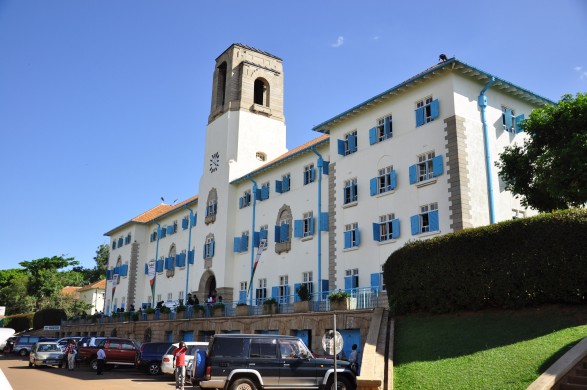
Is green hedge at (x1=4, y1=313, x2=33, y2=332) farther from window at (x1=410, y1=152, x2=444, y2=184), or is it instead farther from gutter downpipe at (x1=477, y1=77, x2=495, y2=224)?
gutter downpipe at (x1=477, y1=77, x2=495, y2=224)

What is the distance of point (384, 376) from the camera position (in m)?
15.5

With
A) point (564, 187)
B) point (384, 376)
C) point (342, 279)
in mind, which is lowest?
point (384, 376)

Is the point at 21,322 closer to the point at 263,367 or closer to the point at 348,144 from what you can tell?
the point at 348,144

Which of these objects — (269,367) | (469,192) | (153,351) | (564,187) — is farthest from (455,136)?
(153,351)

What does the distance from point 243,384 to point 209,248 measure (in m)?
28.9

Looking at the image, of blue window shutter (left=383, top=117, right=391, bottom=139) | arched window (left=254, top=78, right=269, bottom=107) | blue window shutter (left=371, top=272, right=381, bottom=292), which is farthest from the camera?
arched window (left=254, top=78, right=269, bottom=107)

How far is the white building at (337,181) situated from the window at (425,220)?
53 millimetres

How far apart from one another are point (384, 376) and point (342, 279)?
45.6ft

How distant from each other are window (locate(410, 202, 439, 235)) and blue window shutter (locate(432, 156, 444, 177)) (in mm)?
1423

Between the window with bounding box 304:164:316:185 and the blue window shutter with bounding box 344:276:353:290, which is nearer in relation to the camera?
the blue window shutter with bounding box 344:276:353:290

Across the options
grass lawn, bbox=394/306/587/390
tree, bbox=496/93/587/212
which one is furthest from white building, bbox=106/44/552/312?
grass lawn, bbox=394/306/587/390

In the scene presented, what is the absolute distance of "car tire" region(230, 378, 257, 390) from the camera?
15.3 metres

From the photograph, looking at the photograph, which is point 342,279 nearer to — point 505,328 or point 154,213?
point 505,328

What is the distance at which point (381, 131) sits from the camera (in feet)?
96.6
